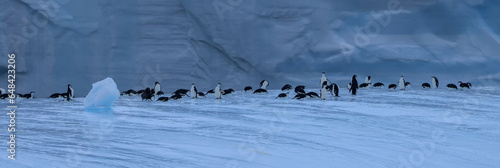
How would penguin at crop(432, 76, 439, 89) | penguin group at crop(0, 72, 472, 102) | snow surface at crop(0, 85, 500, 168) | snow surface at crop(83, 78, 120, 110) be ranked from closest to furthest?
snow surface at crop(0, 85, 500, 168), snow surface at crop(83, 78, 120, 110), penguin group at crop(0, 72, 472, 102), penguin at crop(432, 76, 439, 89)

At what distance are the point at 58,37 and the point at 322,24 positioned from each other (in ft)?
23.4

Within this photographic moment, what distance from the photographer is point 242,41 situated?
16844 mm

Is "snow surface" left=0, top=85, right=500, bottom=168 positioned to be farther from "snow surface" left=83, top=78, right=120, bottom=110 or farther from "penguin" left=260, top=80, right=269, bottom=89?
"penguin" left=260, top=80, right=269, bottom=89

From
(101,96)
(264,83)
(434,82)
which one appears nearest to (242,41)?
(264,83)

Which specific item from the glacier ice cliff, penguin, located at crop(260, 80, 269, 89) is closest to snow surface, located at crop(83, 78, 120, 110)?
the glacier ice cliff

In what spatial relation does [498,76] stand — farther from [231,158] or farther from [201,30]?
[231,158]

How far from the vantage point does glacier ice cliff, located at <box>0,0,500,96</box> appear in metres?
16.2

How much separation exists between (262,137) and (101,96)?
4.93 metres

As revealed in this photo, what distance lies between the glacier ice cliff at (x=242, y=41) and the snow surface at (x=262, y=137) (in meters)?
6.94

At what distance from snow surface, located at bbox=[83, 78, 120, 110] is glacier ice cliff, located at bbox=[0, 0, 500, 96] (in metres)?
6.00

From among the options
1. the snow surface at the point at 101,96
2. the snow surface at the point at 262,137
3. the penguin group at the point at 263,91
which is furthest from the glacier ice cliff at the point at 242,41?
the snow surface at the point at 262,137

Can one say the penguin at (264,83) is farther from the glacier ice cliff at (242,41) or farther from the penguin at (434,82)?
the penguin at (434,82)

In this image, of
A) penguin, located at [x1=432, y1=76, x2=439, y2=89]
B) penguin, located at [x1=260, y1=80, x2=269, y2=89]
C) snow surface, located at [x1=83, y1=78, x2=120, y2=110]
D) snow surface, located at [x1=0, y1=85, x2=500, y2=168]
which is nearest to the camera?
snow surface, located at [x1=0, y1=85, x2=500, y2=168]

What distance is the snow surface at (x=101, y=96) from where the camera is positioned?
1012 centimetres
